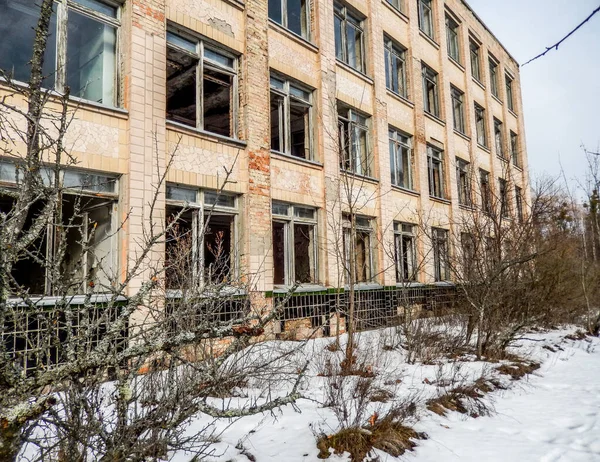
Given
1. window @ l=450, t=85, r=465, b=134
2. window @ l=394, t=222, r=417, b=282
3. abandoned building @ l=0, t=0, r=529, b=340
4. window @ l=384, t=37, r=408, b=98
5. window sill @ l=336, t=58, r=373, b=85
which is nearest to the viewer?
abandoned building @ l=0, t=0, r=529, b=340

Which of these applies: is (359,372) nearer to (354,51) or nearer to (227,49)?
(227,49)

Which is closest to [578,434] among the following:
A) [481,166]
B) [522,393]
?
[522,393]

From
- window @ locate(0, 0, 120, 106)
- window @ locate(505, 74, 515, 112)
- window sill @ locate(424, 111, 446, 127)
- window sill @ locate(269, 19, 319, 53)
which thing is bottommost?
window @ locate(0, 0, 120, 106)

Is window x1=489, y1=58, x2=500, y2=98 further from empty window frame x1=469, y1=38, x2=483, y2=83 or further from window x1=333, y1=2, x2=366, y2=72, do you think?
window x1=333, y1=2, x2=366, y2=72

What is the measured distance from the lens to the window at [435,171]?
62.3 feet

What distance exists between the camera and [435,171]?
64.2 ft

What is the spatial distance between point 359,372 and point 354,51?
38.1ft

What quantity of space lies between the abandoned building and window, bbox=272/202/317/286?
0.17ft

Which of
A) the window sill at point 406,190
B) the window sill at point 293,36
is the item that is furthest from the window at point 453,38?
the window sill at point 293,36

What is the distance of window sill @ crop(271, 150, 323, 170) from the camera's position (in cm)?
1184

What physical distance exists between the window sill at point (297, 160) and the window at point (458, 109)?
431 inches

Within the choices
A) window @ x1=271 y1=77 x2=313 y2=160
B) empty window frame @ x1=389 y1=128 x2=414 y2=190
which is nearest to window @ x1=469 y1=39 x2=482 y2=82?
empty window frame @ x1=389 y1=128 x2=414 y2=190

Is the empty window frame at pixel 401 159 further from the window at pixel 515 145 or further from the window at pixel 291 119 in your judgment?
the window at pixel 515 145

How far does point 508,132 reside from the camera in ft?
87.2
